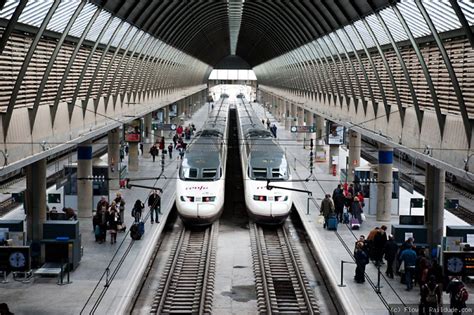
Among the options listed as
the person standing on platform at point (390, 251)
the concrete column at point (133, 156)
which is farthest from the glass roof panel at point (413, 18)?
the concrete column at point (133, 156)

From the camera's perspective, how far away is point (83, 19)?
82.0ft

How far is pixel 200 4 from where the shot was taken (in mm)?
41531

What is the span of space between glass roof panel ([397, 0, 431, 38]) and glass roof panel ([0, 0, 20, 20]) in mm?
10368

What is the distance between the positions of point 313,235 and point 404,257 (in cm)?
789

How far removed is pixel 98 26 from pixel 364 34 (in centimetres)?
1060

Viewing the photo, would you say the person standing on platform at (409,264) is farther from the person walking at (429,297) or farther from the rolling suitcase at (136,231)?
the rolling suitcase at (136,231)

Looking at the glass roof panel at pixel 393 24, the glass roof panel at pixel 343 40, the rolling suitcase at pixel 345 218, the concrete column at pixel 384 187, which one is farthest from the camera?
the glass roof panel at pixel 343 40

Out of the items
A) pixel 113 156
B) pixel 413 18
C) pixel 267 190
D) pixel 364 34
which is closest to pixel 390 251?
pixel 413 18

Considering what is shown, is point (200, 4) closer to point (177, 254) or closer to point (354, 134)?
point (354, 134)

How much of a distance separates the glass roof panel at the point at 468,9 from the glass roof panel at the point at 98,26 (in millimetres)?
14190

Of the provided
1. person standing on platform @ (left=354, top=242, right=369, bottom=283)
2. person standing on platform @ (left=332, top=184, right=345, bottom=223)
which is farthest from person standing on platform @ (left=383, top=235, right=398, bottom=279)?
person standing on platform @ (left=332, top=184, right=345, bottom=223)

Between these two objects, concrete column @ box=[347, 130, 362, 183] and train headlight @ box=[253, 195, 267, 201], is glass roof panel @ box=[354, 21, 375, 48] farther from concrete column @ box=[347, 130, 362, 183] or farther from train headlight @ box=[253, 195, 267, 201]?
concrete column @ box=[347, 130, 362, 183]

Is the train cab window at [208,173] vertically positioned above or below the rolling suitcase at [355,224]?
above

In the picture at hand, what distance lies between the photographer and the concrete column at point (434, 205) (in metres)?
23.7
